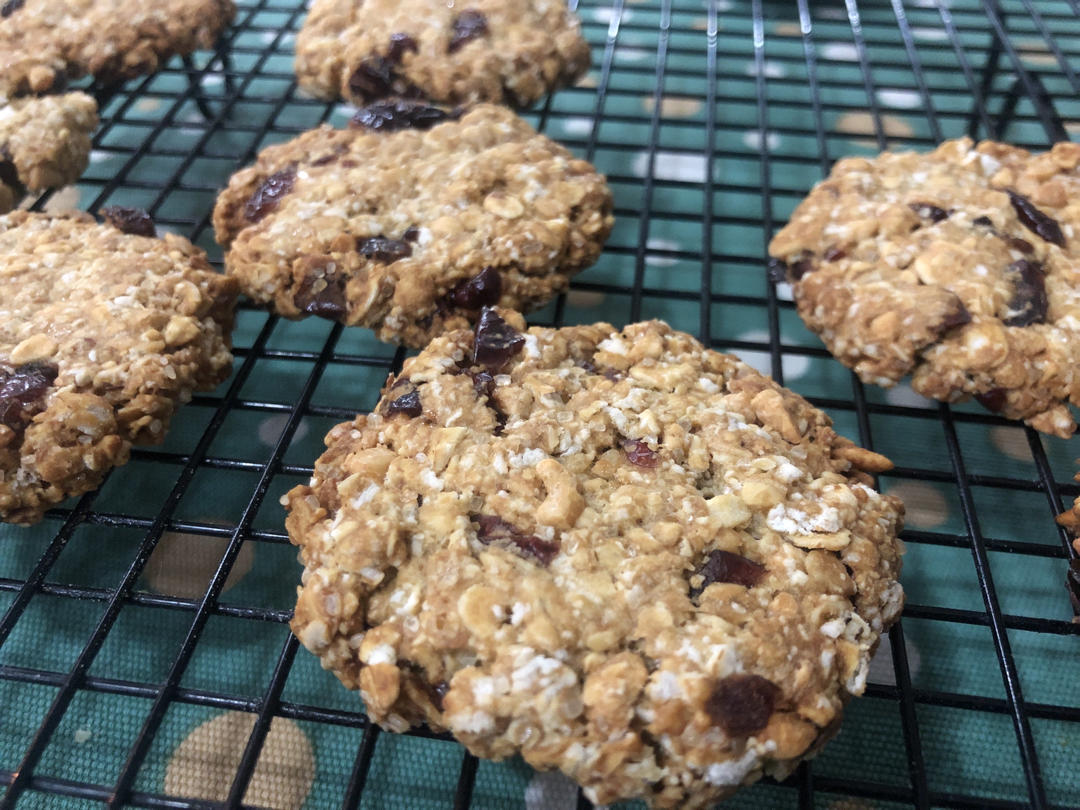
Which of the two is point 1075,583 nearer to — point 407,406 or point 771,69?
point 407,406

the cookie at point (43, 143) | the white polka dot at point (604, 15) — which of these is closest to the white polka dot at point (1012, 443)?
the white polka dot at point (604, 15)

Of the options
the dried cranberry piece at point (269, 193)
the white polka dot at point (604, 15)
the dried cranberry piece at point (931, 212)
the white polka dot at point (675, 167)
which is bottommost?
the white polka dot at point (675, 167)

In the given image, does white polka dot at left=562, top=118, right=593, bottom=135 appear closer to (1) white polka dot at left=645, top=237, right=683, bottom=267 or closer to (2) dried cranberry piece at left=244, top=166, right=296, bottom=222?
(1) white polka dot at left=645, top=237, right=683, bottom=267

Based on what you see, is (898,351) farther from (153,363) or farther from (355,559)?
(153,363)

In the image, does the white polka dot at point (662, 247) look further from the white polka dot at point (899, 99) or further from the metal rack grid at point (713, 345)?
the white polka dot at point (899, 99)

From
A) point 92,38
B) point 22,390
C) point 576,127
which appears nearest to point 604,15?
point 576,127

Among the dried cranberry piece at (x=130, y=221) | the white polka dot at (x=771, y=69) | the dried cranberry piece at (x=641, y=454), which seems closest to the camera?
the dried cranberry piece at (x=641, y=454)

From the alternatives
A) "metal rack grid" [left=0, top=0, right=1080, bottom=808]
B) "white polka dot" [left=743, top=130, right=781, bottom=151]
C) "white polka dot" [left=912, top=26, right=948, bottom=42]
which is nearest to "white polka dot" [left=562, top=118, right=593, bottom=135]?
"metal rack grid" [left=0, top=0, right=1080, bottom=808]
